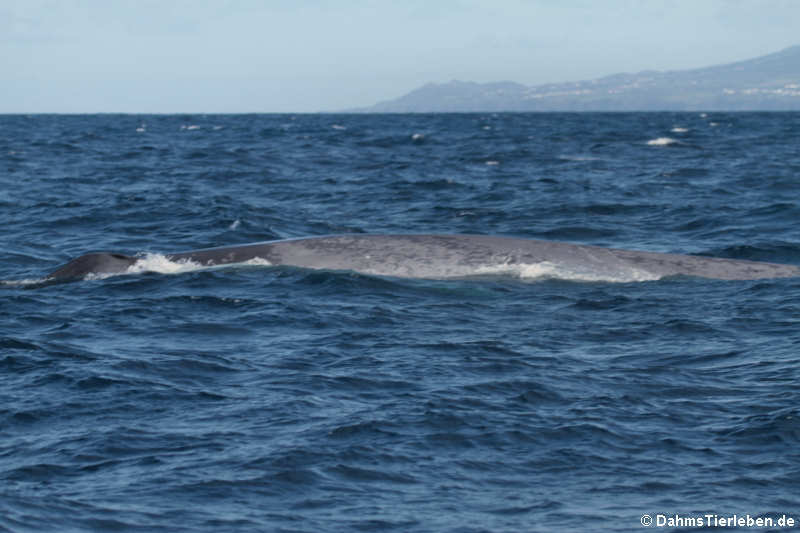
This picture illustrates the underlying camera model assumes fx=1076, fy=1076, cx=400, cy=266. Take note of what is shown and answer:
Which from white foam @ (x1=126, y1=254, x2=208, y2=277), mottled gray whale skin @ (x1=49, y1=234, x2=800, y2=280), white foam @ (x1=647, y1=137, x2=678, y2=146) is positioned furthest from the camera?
white foam @ (x1=647, y1=137, x2=678, y2=146)

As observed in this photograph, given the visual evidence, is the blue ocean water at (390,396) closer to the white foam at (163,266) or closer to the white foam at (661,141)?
the white foam at (163,266)

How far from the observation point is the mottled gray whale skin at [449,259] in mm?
16219

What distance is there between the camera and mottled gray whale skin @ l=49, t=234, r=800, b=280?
53.2ft

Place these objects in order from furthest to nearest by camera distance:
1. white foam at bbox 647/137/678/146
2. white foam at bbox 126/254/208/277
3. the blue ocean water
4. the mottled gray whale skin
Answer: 1. white foam at bbox 647/137/678/146
2. white foam at bbox 126/254/208/277
3. the mottled gray whale skin
4. the blue ocean water

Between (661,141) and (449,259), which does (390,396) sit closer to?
(449,259)

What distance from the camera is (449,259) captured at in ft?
53.5

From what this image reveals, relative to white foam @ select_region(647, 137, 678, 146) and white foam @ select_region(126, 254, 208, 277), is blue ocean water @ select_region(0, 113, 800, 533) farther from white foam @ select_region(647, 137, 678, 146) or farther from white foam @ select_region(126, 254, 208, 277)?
white foam @ select_region(647, 137, 678, 146)

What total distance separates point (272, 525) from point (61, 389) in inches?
161

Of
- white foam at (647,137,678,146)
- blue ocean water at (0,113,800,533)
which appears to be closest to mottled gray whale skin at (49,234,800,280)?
blue ocean water at (0,113,800,533)

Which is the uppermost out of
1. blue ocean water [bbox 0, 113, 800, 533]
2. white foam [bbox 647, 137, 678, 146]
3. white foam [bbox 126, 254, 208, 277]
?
white foam [bbox 647, 137, 678, 146]

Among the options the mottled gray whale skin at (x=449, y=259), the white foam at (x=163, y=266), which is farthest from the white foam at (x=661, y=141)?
the white foam at (x=163, y=266)

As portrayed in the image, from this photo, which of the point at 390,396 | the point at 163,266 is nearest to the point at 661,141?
the point at 163,266

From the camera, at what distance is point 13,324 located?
1366 cm

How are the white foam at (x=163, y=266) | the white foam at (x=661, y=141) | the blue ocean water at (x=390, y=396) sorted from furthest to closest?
the white foam at (x=661, y=141)
the white foam at (x=163, y=266)
the blue ocean water at (x=390, y=396)
